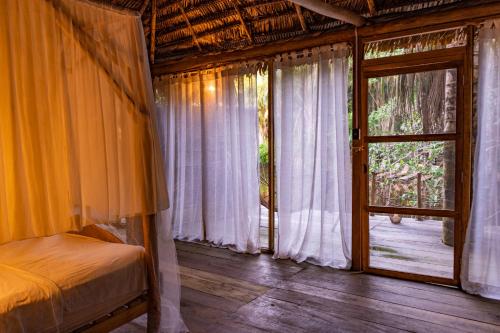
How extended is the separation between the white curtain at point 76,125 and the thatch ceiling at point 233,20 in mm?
1644

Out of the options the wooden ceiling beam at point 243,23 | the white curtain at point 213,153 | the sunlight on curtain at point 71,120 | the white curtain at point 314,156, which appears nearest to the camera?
the sunlight on curtain at point 71,120

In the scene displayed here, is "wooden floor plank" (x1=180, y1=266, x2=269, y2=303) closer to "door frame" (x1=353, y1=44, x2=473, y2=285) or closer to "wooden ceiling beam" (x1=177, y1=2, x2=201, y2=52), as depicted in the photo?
"door frame" (x1=353, y1=44, x2=473, y2=285)

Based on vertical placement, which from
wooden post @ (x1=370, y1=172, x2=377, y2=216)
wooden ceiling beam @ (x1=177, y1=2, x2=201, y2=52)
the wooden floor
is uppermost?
wooden ceiling beam @ (x1=177, y1=2, x2=201, y2=52)

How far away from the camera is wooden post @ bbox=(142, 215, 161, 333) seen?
228 centimetres

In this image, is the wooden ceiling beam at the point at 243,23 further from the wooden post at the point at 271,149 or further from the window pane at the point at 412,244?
the window pane at the point at 412,244

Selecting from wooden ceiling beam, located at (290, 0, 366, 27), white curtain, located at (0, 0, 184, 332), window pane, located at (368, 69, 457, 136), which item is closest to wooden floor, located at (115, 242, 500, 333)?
white curtain, located at (0, 0, 184, 332)

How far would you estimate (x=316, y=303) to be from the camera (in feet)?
9.17

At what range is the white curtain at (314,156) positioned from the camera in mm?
3457

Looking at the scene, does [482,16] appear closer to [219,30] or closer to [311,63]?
[311,63]

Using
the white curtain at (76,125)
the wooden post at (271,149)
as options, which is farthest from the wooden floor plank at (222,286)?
the wooden post at (271,149)

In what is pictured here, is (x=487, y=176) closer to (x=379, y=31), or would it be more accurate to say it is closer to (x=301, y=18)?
(x=379, y=31)

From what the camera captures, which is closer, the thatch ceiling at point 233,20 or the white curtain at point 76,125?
the white curtain at point 76,125

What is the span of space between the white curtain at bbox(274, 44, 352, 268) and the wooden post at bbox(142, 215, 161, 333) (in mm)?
1779

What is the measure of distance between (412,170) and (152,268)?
2.31 metres
